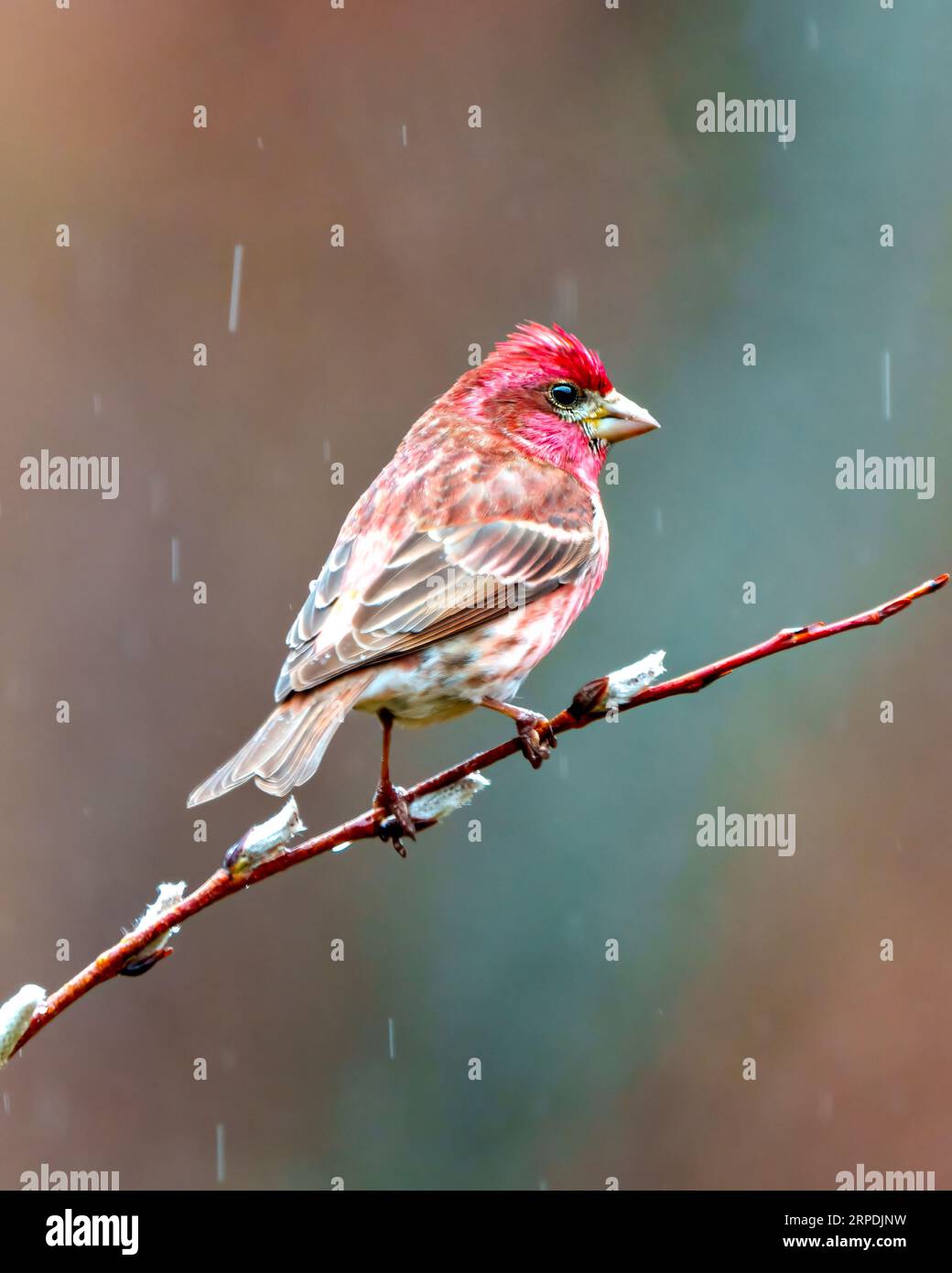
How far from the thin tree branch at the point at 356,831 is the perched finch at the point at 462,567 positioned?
43 centimetres

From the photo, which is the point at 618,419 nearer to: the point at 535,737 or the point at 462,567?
the point at 462,567

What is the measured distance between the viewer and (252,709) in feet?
28.7

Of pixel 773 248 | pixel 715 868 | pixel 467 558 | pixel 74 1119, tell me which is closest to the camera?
pixel 467 558

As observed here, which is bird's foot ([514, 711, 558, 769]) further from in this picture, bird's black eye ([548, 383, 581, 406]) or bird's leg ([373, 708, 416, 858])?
bird's black eye ([548, 383, 581, 406])

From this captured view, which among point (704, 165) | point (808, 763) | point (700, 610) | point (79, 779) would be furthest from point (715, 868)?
point (704, 165)

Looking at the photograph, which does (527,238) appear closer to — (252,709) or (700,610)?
(700,610)

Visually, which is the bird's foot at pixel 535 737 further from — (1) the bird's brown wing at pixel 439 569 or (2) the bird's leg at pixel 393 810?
(1) the bird's brown wing at pixel 439 569

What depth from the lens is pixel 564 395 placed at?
5254mm

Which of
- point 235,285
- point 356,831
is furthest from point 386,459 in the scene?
point 356,831

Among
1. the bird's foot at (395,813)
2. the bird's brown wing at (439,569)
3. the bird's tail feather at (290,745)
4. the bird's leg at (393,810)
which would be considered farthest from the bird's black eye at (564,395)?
the bird's foot at (395,813)

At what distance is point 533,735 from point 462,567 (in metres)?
1.14

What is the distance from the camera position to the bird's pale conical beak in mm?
5160

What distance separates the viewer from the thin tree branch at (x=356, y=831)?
2.73 metres

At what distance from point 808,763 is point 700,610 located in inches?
50.9
